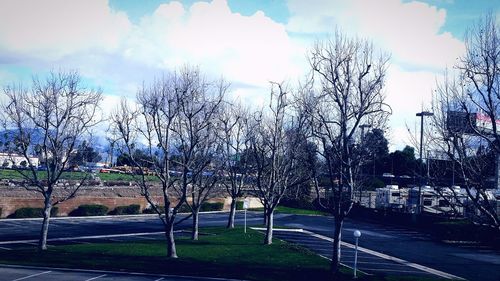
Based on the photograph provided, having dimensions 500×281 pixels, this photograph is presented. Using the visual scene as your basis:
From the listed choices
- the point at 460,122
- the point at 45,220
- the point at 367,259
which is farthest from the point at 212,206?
the point at 460,122


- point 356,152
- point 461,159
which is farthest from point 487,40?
point 356,152

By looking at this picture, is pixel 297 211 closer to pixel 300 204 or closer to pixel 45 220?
pixel 300 204

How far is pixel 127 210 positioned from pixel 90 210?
171 inches

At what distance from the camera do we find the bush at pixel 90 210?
45.9 meters

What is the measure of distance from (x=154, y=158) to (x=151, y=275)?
6898 millimetres

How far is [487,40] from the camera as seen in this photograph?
15.7 meters

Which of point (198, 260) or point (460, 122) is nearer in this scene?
point (460, 122)

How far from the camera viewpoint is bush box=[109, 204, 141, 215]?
49100 millimetres

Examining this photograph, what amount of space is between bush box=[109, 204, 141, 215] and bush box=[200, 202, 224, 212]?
7.95m

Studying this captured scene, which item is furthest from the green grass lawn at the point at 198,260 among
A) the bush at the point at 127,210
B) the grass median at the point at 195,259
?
the bush at the point at 127,210

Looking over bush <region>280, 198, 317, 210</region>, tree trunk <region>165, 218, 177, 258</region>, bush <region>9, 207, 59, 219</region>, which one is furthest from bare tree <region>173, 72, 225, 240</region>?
bush <region>280, 198, 317, 210</region>

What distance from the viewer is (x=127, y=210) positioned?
49969 millimetres

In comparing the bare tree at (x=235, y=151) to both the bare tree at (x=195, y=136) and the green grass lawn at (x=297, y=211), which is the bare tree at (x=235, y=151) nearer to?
the bare tree at (x=195, y=136)

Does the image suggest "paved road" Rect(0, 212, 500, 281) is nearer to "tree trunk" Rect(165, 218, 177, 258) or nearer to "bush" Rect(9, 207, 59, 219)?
"bush" Rect(9, 207, 59, 219)
